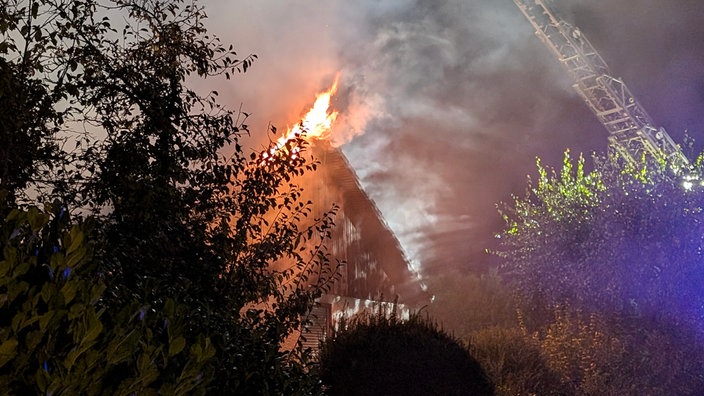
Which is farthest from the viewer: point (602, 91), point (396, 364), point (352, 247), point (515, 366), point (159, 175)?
point (602, 91)

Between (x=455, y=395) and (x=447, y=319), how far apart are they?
3019cm

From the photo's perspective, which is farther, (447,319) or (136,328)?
(447,319)

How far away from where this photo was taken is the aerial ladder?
4634 cm

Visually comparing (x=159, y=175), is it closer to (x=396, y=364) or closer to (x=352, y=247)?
(x=396, y=364)

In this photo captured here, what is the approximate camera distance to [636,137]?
4706 cm

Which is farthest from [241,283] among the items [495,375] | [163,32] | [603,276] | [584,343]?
[603,276]

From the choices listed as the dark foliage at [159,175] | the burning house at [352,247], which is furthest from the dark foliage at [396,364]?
the burning house at [352,247]

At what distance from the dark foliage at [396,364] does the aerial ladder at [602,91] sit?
40496 millimetres

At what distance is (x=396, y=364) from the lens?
10.1 metres

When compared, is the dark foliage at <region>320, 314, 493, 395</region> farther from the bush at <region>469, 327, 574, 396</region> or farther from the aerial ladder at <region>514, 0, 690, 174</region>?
the aerial ladder at <region>514, 0, 690, 174</region>

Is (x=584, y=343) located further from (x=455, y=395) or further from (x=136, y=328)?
(x=136, y=328)

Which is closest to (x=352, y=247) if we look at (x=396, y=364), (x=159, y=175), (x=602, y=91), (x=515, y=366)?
(x=515, y=366)

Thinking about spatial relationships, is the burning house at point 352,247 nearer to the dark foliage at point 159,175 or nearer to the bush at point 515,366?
the bush at point 515,366

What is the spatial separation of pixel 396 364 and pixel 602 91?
42.5m
